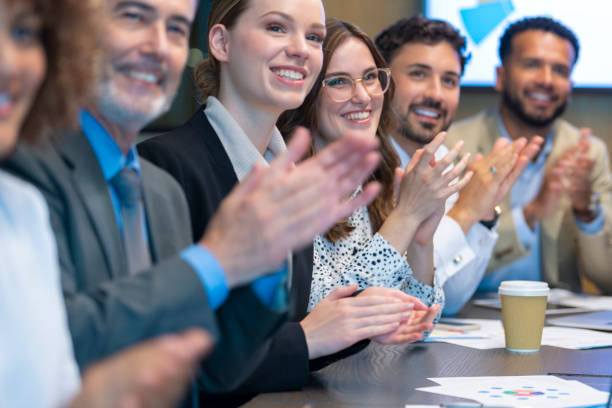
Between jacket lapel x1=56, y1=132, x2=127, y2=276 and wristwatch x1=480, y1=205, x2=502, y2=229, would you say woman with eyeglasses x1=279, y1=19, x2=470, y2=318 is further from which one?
jacket lapel x1=56, y1=132, x2=127, y2=276

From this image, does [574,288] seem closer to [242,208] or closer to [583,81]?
[583,81]

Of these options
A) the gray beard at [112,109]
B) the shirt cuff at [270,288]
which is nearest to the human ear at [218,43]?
the gray beard at [112,109]

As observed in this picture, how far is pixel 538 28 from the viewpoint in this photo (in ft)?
11.0

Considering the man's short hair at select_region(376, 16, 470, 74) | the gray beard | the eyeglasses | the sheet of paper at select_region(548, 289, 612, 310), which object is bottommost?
the sheet of paper at select_region(548, 289, 612, 310)

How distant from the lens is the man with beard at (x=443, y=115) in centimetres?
236

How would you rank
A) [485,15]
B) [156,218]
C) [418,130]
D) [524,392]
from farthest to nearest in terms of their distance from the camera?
[485,15] → [418,130] → [524,392] → [156,218]

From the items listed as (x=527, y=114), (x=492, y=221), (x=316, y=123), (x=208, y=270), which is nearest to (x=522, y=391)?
(x=208, y=270)

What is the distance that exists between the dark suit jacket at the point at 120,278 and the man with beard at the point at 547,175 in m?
1.93

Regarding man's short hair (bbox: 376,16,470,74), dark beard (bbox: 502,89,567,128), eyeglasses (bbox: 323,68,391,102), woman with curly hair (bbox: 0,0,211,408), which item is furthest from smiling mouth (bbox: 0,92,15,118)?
dark beard (bbox: 502,89,567,128)

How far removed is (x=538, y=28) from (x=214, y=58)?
6.70 ft

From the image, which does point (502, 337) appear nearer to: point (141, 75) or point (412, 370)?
point (412, 370)

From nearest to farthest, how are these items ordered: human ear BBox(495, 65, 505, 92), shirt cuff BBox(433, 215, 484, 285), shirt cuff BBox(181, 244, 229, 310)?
shirt cuff BBox(181, 244, 229, 310), shirt cuff BBox(433, 215, 484, 285), human ear BBox(495, 65, 505, 92)

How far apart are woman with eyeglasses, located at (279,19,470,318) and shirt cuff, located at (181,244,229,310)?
0.92 metres

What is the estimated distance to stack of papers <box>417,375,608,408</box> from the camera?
123 cm
